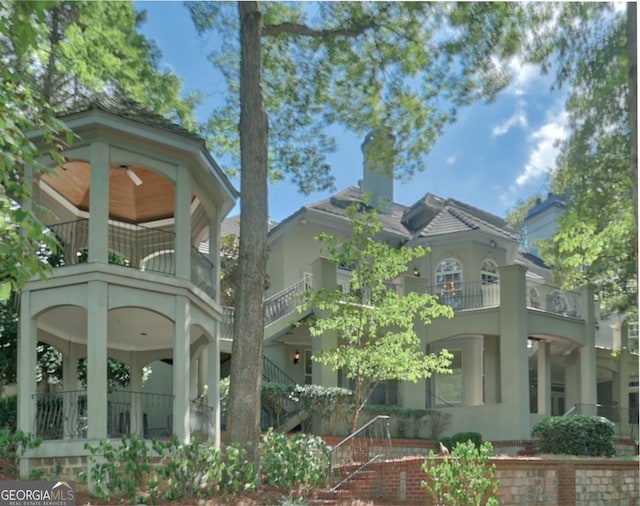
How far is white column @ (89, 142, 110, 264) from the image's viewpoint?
1019 centimetres

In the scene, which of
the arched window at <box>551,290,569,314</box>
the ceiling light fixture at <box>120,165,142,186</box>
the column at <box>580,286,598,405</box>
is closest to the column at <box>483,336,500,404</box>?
the arched window at <box>551,290,569,314</box>

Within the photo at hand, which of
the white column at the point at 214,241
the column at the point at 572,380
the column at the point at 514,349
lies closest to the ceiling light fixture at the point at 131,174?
the white column at the point at 214,241

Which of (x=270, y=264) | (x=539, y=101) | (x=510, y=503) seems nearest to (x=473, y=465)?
(x=510, y=503)

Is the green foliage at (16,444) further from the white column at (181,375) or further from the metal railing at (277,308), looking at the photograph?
the metal railing at (277,308)

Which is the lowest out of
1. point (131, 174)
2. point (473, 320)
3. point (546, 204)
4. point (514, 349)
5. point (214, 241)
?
point (514, 349)

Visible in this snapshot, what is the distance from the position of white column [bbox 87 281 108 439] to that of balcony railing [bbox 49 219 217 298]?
6.70 feet

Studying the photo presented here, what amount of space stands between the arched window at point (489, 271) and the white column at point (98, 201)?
11.3 metres

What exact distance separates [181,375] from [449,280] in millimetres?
10117

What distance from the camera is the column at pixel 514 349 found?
53.0ft

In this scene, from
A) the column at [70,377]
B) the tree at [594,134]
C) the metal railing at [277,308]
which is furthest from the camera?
the metal railing at [277,308]

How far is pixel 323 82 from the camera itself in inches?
536

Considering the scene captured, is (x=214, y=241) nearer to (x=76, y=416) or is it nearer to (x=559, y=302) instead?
(x=76, y=416)

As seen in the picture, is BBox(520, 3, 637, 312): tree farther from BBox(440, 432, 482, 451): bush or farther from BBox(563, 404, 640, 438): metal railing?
BBox(563, 404, 640, 438): metal railing

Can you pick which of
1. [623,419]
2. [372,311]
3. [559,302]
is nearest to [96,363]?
[372,311]
